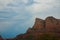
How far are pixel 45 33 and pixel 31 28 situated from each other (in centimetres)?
83

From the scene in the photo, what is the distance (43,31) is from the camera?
10234mm

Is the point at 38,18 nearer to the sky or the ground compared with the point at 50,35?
nearer to the sky

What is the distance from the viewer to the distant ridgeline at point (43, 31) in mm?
9922

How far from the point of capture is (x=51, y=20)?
1059cm

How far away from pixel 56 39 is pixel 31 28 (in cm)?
132

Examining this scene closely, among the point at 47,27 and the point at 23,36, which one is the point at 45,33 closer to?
the point at 47,27

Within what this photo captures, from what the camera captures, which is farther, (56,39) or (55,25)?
(55,25)

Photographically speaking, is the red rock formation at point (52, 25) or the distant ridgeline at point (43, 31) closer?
the distant ridgeline at point (43, 31)

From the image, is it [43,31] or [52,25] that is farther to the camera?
[52,25]

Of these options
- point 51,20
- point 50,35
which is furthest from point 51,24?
point 50,35

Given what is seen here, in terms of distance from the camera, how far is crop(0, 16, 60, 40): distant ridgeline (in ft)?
32.6

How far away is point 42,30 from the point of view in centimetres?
1024

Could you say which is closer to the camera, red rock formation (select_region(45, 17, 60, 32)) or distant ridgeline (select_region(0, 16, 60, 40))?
distant ridgeline (select_region(0, 16, 60, 40))

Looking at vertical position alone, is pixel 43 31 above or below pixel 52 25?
below
